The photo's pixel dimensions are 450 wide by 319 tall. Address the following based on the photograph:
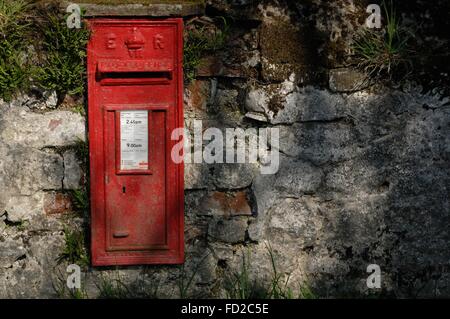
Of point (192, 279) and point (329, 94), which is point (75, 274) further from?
point (329, 94)

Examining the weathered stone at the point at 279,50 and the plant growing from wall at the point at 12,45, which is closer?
the plant growing from wall at the point at 12,45

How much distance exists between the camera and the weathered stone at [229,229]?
3.51 metres

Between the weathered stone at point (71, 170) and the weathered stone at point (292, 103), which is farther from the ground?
the weathered stone at point (292, 103)

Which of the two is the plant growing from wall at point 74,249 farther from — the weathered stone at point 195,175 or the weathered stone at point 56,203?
the weathered stone at point 195,175

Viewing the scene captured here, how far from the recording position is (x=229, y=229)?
3516mm

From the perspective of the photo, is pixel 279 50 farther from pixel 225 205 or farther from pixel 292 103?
pixel 225 205

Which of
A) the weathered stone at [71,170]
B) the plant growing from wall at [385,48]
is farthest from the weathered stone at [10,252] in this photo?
the plant growing from wall at [385,48]

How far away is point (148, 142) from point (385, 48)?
128cm

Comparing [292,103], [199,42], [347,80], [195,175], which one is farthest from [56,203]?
[347,80]

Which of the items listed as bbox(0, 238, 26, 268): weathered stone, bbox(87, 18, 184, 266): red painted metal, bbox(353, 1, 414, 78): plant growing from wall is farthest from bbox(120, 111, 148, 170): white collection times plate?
bbox(353, 1, 414, 78): plant growing from wall

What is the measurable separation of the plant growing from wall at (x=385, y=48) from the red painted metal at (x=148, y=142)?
3.01 ft

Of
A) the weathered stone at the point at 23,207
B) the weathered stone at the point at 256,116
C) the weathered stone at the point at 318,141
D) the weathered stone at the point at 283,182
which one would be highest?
the weathered stone at the point at 256,116

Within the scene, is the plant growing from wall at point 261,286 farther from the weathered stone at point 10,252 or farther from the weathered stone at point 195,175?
the weathered stone at point 10,252

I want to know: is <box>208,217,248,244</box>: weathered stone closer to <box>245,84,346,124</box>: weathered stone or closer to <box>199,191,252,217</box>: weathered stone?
<box>199,191,252,217</box>: weathered stone
